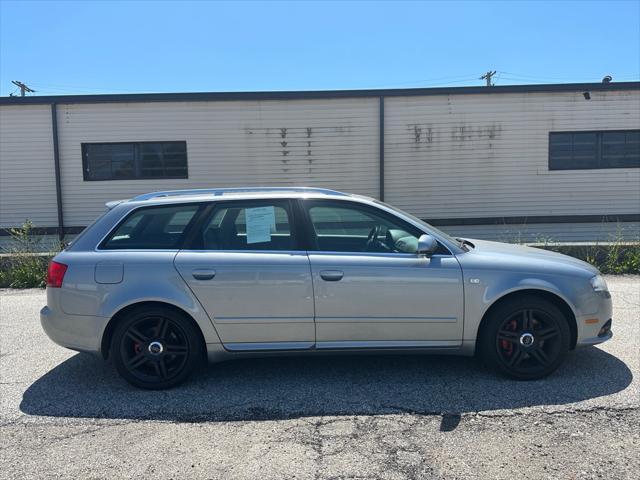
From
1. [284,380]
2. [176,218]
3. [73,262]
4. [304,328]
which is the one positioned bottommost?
[284,380]

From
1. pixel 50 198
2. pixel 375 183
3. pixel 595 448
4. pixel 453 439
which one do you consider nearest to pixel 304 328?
pixel 453 439

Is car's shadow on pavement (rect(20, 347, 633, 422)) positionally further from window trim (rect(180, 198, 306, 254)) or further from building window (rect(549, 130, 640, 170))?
building window (rect(549, 130, 640, 170))

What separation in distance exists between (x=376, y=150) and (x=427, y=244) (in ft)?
30.3

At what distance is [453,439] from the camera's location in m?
3.32

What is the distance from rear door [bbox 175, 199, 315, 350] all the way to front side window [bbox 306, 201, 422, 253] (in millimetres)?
278

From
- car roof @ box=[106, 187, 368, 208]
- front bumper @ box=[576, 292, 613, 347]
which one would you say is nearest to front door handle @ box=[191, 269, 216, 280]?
car roof @ box=[106, 187, 368, 208]

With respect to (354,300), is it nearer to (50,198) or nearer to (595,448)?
→ (595,448)

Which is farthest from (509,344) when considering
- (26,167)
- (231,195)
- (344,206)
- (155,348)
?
(26,167)

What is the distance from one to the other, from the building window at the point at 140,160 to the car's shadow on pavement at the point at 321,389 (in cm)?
885

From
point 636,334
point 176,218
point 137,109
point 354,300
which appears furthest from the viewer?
point 137,109

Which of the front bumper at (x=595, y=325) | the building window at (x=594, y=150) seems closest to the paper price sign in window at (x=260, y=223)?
the front bumper at (x=595, y=325)

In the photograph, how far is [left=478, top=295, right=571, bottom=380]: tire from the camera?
4.14 metres

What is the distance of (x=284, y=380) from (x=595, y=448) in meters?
2.31

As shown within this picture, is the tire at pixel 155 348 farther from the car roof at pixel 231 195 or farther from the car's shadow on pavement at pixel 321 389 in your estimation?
the car roof at pixel 231 195
